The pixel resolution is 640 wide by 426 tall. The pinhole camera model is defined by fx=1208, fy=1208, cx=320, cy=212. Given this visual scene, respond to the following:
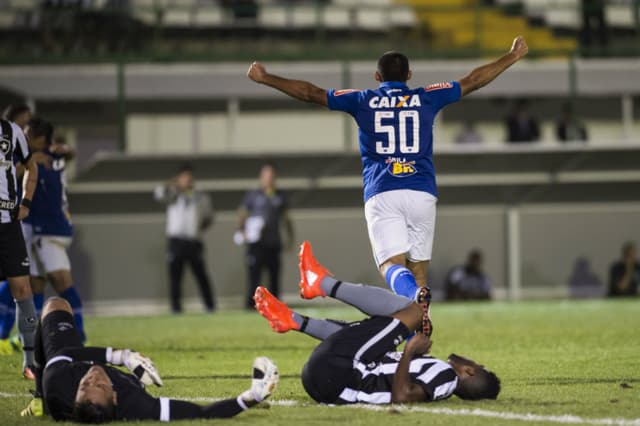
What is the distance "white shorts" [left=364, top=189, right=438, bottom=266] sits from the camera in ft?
28.6

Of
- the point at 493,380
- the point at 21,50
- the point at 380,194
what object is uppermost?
the point at 21,50

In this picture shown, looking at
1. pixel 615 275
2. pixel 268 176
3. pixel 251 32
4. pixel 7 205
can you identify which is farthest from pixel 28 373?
pixel 251 32

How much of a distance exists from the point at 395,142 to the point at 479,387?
82.2 inches

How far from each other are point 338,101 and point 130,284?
42.7 feet

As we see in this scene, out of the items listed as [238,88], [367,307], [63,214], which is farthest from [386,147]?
[238,88]

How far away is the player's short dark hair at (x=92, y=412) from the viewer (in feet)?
21.6

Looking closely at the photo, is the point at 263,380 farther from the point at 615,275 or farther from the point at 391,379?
the point at 615,275

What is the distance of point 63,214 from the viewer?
472 inches

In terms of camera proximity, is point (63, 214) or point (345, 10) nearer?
point (63, 214)

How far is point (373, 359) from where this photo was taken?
7270 millimetres

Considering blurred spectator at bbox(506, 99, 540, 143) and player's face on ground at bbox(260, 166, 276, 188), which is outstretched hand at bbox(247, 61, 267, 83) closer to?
player's face on ground at bbox(260, 166, 276, 188)

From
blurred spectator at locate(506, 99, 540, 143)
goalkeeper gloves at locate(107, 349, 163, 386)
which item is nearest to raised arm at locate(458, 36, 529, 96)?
goalkeeper gloves at locate(107, 349, 163, 386)

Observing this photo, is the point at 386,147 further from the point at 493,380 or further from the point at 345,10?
the point at 345,10

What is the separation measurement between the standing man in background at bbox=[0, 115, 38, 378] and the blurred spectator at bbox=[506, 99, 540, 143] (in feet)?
47.0
